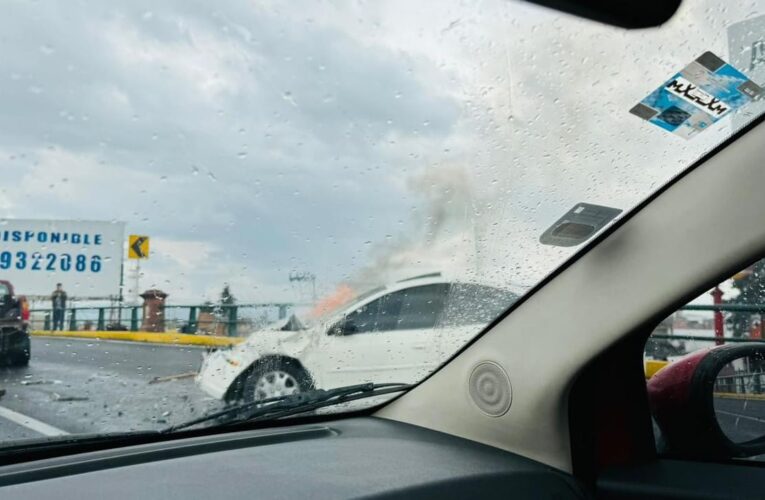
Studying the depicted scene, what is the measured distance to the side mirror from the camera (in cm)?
291

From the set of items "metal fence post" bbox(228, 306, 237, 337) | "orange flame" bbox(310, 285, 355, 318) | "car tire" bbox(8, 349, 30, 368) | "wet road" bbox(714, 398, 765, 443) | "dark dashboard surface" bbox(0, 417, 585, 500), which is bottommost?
"dark dashboard surface" bbox(0, 417, 585, 500)

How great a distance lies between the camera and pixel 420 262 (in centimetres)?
313

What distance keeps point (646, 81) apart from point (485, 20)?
0.63m

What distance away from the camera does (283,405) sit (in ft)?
10.6

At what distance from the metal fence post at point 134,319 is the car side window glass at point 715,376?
2.12 meters

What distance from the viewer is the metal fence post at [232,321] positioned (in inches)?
119

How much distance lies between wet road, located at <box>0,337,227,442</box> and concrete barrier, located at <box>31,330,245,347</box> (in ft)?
0.09

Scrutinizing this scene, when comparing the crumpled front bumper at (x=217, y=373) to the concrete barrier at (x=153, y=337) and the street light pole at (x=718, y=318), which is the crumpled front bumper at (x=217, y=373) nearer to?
the concrete barrier at (x=153, y=337)

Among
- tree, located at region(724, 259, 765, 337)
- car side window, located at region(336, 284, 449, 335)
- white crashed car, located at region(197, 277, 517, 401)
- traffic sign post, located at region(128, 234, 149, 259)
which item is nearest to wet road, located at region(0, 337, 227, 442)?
white crashed car, located at region(197, 277, 517, 401)

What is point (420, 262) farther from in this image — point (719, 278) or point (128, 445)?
point (128, 445)

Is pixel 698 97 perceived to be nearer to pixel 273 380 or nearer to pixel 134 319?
pixel 273 380

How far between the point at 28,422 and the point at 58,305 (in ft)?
1.65

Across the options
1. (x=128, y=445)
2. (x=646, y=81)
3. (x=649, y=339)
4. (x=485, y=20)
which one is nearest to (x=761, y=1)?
(x=646, y=81)

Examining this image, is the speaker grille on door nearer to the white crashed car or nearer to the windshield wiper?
the white crashed car
